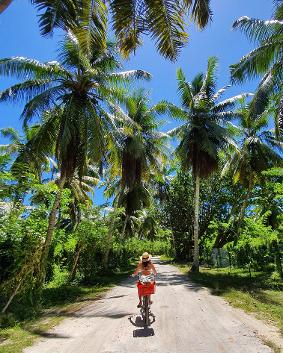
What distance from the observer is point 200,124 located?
24.9 m

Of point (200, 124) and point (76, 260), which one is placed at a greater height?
point (200, 124)

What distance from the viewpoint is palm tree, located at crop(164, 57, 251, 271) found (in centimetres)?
2450

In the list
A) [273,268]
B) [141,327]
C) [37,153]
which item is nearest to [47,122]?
[37,153]

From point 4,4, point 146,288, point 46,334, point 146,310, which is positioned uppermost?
point 4,4

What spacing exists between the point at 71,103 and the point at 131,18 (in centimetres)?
784

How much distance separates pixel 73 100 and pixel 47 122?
1.46 m

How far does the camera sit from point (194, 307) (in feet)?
37.5

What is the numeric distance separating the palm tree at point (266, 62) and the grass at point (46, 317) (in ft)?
32.0

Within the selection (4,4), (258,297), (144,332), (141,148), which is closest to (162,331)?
(144,332)

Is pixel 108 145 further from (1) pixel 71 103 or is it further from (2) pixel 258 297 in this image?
(2) pixel 258 297

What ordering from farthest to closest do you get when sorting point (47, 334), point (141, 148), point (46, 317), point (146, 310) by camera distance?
point (141, 148) → point (46, 317) → point (146, 310) → point (47, 334)

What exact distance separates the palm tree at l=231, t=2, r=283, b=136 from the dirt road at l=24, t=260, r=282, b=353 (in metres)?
8.08

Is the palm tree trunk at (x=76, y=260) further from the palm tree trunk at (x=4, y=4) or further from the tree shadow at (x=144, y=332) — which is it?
the palm tree trunk at (x=4, y=4)

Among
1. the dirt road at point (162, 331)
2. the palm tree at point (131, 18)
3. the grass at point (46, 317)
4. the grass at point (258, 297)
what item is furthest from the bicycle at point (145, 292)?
the palm tree at point (131, 18)
